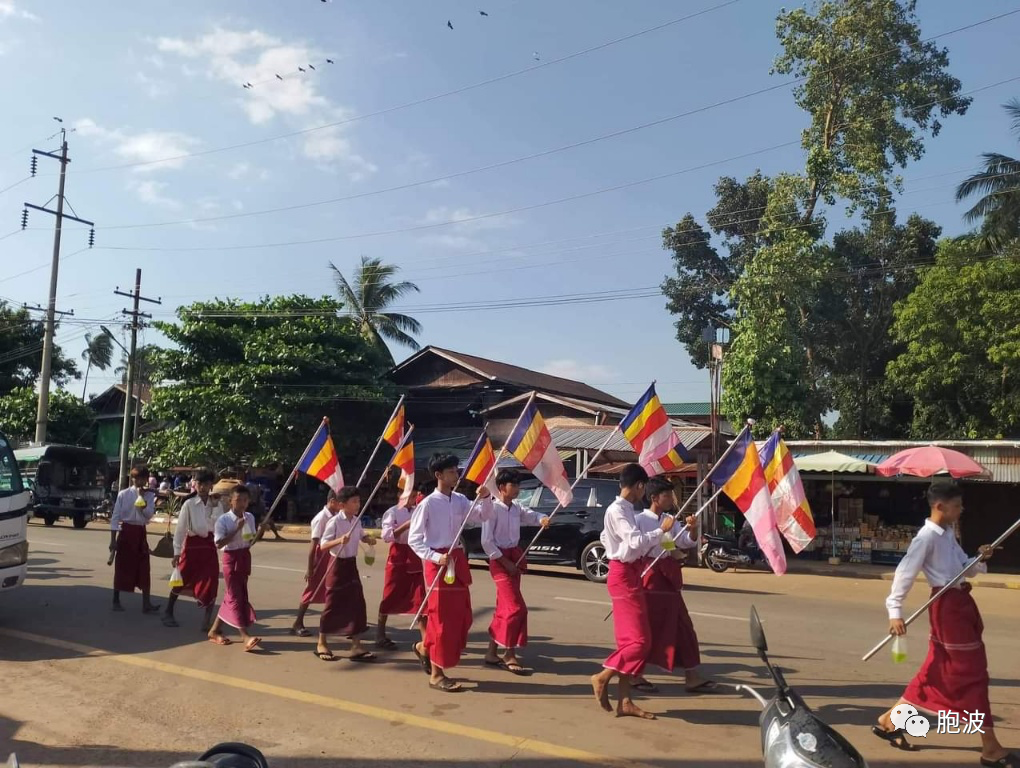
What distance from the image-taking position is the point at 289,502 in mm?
28750

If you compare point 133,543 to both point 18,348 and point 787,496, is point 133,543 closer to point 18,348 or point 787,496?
point 787,496

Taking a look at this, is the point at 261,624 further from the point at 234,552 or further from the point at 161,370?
the point at 161,370

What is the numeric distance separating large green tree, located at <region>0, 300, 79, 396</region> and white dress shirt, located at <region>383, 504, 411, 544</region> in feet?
118

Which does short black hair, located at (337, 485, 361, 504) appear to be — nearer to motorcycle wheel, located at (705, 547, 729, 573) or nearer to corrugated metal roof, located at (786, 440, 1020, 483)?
motorcycle wheel, located at (705, 547, 729, 573)

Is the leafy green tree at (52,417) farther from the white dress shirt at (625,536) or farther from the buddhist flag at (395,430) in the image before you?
the white dress shirt at (625,536)

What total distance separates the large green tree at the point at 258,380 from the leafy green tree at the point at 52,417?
10.6 metres

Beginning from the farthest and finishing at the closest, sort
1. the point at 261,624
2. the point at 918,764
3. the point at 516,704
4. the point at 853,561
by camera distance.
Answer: the point at 853,561 < the point at 261,624 < the point at 516,704 < the point at 918,764

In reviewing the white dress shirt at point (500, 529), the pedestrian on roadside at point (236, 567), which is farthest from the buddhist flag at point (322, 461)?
the white dress shirt at point (500, 529)

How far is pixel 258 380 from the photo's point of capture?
25938mm

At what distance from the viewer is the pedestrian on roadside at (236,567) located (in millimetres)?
8094

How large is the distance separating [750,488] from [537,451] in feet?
7.50

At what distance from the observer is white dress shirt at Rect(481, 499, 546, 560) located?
7.31m

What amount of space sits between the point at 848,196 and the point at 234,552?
21496 millimetres

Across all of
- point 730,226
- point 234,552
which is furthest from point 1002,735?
point 730,226
